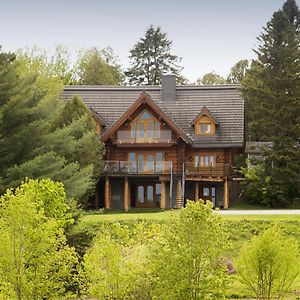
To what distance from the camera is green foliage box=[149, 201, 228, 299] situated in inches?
607

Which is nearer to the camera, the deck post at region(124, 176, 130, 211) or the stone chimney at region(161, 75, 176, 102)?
the deck post at region(124, 176, 130, 211)

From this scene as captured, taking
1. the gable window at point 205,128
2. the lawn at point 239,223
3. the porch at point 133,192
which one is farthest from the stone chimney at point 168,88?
the lawn at point 239,223

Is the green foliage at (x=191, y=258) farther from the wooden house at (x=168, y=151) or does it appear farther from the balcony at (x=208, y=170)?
the balcony at (x=208, y=170)

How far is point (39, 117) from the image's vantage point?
2958 cm

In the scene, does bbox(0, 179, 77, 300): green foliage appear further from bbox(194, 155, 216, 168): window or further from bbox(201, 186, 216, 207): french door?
bbox(201, 186, 216, 207): french door

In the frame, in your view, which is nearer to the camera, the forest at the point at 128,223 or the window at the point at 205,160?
the forest at the point at 128,223

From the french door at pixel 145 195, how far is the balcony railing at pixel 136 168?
2.12m

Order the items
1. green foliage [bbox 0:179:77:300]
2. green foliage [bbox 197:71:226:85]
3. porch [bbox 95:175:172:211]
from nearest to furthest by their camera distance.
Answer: green foliage [bbox 0:179:77:300], porch [bbox 95:175:172:211], green foliage [bbox 197:71:226:85]

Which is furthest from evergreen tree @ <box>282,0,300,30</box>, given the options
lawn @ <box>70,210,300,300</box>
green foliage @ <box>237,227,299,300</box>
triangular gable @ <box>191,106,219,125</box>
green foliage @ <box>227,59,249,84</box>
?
green foliage @ <box>237,227,299,300</box>

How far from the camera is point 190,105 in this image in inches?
1827

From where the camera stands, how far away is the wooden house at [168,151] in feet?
141

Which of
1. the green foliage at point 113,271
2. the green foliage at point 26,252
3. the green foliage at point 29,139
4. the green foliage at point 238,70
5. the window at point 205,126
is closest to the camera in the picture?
the green foliage at point 113,271

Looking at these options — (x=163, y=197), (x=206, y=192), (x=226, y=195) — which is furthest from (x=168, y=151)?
(x=226, y=195)

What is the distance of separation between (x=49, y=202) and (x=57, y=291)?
277cm
